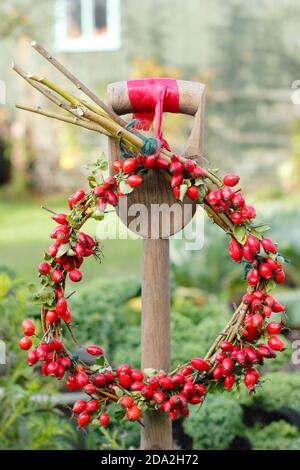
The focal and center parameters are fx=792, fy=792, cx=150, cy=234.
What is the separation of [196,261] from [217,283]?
0.57 ft

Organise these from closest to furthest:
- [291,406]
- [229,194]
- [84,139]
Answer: [229,194] < [291,406] < [84,139]

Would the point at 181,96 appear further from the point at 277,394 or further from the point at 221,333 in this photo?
the point at 277,394

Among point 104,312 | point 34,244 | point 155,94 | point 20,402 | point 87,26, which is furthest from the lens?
point 87,26

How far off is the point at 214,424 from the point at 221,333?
0.68 metres

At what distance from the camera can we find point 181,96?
182 centimetres

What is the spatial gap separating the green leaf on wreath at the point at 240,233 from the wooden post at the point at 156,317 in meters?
0.20

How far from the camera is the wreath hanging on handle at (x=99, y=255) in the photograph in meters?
1.74

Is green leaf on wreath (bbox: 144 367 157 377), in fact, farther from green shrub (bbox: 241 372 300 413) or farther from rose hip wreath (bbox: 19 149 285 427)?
green shrub (bbox: 241 372 300 413)

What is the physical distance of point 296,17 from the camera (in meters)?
8.22

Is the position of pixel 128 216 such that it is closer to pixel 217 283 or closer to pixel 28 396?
pixel 28 396

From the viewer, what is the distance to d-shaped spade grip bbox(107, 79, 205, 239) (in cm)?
181

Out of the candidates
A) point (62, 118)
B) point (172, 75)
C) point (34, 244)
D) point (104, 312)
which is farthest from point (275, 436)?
point (172, 75)

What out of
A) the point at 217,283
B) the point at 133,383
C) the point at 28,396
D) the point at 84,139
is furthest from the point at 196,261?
the point at 84,139

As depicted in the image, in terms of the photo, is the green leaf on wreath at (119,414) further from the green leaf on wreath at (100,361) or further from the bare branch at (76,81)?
the bare branch at (76,81)
